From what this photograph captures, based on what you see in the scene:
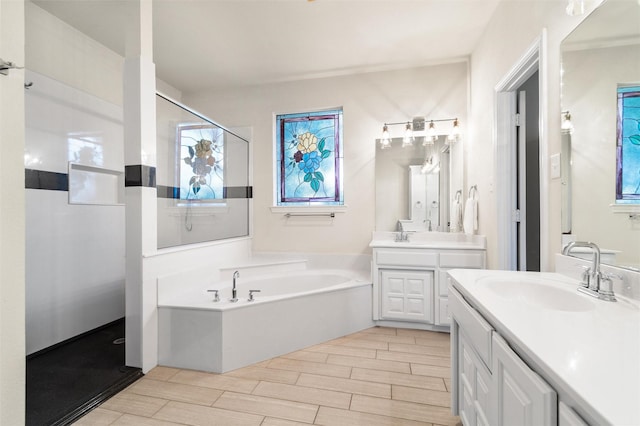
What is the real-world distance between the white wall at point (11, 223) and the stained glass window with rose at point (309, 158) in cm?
241

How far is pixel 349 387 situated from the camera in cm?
177

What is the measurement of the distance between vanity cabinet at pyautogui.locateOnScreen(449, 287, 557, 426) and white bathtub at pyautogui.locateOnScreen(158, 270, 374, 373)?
1.22 m

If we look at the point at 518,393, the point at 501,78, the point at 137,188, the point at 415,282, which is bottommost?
the point at 415,282

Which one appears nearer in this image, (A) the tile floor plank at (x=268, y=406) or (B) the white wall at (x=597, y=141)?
(B) the white wall at (x=597, y=141)

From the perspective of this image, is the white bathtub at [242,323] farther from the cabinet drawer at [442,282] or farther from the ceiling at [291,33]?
the ceiling at [291,33]

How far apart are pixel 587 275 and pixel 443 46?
8.08 ft

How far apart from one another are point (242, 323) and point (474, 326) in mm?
1567

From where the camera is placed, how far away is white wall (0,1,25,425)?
113 centimetres

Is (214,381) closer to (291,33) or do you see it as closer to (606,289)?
(606,289)

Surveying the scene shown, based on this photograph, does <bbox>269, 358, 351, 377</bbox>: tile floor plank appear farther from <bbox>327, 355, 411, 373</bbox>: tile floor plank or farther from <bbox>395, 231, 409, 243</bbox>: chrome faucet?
<bbox>395, 231, 409, 243</bbox>: chrome faucet


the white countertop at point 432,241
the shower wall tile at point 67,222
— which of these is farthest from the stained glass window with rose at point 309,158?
the shower wall tile at point 67,222

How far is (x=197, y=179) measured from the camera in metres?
2.86

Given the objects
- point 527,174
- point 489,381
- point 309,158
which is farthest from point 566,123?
point 309,158

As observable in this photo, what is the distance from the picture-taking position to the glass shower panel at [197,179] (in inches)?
95.4
